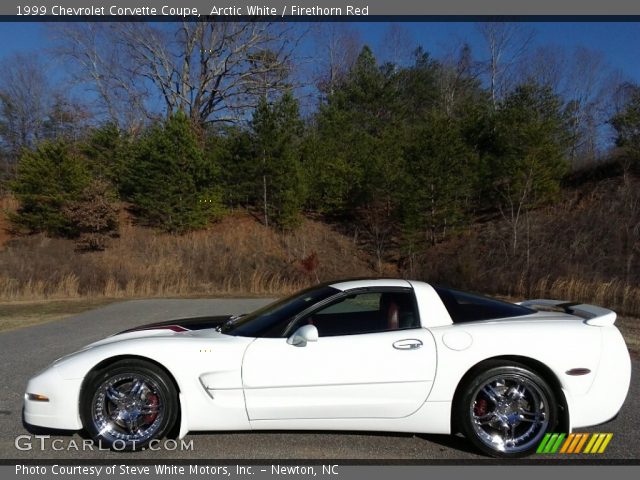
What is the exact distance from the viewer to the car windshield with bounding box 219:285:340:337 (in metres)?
4.13

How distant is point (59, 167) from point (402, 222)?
17.8m

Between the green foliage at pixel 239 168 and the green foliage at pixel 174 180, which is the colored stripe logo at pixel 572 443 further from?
the green foliage at pixel 174 180

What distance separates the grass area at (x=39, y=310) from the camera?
10938mm

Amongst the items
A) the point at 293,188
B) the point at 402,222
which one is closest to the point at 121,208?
the point at 293,188

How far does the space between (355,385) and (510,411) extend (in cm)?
117

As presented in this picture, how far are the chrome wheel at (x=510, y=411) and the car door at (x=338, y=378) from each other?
44 centimetres

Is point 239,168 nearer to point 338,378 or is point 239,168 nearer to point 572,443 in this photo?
point 338,378

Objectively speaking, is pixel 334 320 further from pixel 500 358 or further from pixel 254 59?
pixel 254 59

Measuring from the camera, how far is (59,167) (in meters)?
27.1

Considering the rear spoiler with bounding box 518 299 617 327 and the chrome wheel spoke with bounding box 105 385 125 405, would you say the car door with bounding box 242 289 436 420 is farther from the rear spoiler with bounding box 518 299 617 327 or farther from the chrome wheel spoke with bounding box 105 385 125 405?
the rear spoiler with bounding box 518 299 617 327

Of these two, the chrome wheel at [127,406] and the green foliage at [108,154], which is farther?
the green foliage at [108,154]

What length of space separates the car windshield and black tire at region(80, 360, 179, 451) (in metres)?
0.68

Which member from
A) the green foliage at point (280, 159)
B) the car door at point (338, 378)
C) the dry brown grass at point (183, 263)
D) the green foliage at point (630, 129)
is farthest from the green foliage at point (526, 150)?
the car door at point (338, 378)

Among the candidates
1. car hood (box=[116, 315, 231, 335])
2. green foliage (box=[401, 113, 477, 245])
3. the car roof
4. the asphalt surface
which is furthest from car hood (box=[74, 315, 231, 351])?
green foliage (box=[401, 113, 477, 245])
